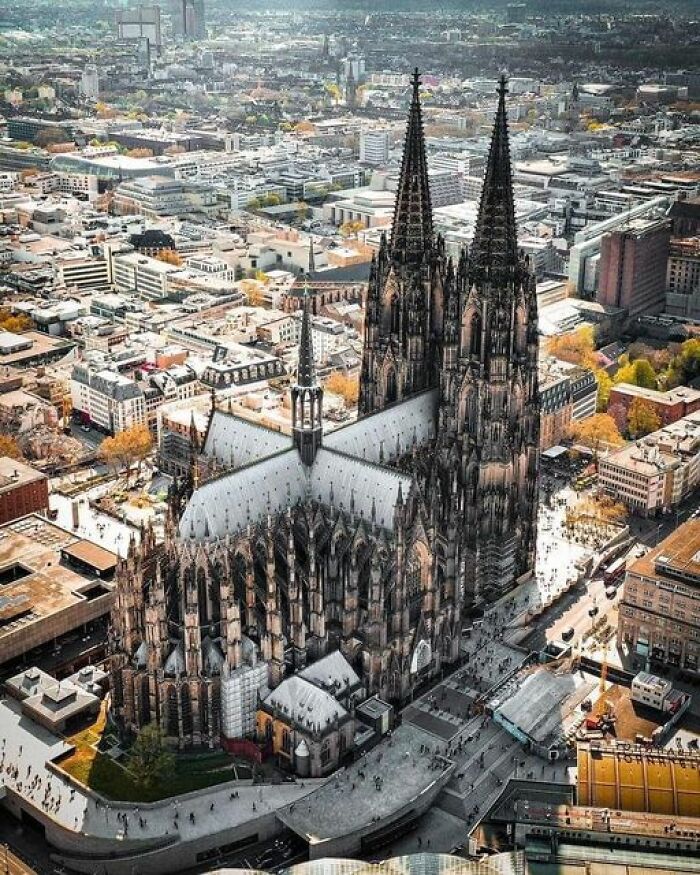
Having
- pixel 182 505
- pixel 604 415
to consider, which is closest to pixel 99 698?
pixel 182 505

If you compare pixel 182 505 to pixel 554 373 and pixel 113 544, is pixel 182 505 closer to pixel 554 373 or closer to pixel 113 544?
pixel 113 544

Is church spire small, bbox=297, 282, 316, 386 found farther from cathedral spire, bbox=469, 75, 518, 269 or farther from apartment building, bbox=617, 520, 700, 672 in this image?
apartment building, bbox=617, 520, 700, 672

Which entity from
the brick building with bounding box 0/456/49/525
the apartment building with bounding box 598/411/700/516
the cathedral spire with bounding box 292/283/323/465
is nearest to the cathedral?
the cathedral spire with bounding box 292/283/323/465

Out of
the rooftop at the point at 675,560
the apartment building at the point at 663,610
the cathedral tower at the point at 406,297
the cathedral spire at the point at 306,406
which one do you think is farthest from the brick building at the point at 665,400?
the cathedral spire at the point at 306,406

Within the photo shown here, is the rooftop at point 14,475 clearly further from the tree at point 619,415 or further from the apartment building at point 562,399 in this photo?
the tree at point 619,415

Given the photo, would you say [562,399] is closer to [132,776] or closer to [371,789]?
[371,789]

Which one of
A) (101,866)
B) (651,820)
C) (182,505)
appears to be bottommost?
(101,866)
